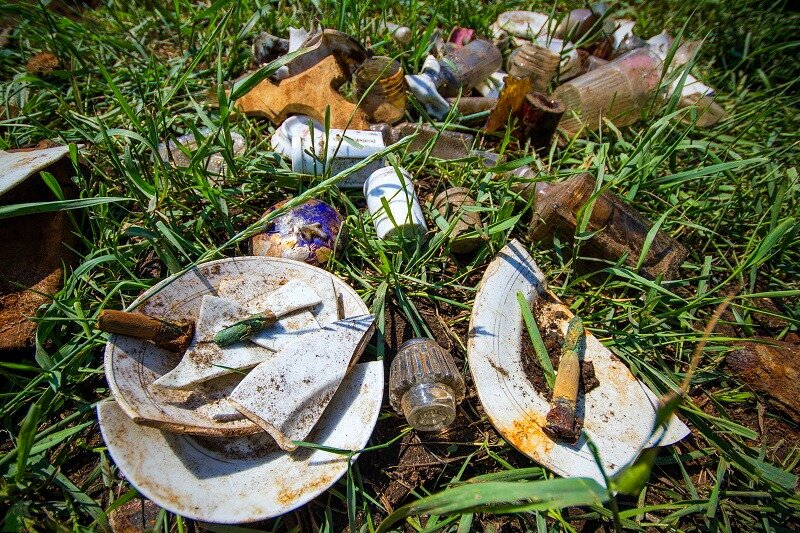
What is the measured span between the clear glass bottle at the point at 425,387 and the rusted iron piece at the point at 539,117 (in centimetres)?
121

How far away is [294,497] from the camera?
49.7 inches

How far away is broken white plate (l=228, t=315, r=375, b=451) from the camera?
4.24ft

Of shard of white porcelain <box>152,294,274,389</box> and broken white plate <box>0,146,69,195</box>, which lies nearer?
shard of white porcelain <box>152,294,274,389</box>

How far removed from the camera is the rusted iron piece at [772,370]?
1.69m

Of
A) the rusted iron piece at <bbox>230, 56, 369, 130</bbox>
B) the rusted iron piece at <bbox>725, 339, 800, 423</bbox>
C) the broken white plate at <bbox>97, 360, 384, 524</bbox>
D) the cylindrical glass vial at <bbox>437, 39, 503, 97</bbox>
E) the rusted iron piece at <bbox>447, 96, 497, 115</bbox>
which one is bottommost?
the rusted iron piece at <bbox>725, 339, 800, 423</bbox>

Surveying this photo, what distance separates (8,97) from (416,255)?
188 centimetres

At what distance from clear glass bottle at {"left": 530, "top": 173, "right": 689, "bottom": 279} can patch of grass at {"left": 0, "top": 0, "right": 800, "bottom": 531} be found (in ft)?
0.25

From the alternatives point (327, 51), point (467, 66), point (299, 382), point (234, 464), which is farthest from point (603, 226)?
point (234, 464)

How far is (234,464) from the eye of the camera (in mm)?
1330

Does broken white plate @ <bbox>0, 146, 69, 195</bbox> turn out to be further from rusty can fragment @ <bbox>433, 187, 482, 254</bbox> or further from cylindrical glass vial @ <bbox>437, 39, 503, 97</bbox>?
cylindrical glass vial @ <bbox>437, 39, 503, 97</bbox>

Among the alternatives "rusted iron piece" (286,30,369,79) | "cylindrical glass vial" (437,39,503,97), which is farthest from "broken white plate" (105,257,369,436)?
"cylindrical glass vial" (437,39,503,97)

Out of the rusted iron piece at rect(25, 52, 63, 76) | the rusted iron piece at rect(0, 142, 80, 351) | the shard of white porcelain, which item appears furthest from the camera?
the rusted iron piece at rect(25, 52, 63, 76)

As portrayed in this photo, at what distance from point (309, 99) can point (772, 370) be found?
209 centimetres

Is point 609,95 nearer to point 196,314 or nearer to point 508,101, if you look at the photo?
point 508,101
